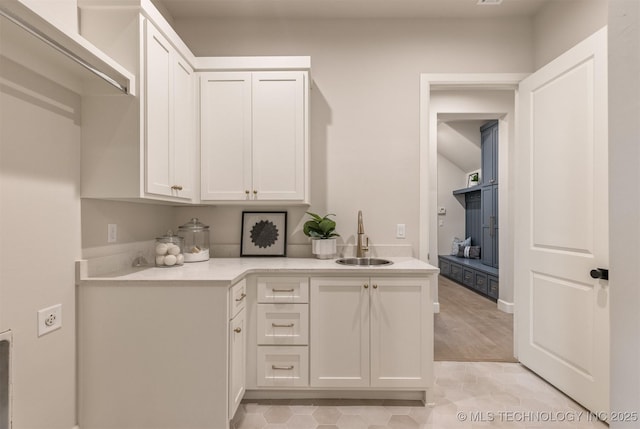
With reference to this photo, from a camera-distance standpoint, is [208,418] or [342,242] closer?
[208,418]

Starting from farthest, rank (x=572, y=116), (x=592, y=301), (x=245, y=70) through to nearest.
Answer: (x=245, y=70), (x=572, y=116), (x=592, y=301)

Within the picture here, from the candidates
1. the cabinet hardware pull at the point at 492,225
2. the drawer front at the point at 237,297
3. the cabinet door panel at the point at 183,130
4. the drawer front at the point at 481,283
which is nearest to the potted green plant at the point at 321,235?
the drawer front at the point at 237,297

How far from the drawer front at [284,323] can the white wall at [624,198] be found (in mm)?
1611

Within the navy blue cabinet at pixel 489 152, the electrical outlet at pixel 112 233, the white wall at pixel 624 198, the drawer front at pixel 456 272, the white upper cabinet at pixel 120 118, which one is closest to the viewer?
the white wall at pixel 624 198

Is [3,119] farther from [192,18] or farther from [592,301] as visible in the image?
[592,301]

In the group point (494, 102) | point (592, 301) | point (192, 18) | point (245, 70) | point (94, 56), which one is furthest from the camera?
point (494, 102)

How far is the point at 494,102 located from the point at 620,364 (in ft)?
13.3

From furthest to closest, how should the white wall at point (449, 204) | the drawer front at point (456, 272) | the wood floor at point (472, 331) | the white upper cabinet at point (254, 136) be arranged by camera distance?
the white wall at point (449, 204) → the drawer front at point (456, 272) → the wood floor at point (472, 331) → the white upper cabinet at point (254, 136)

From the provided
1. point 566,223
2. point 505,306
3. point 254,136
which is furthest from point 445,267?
point 254,136

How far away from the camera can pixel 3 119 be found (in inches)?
49.8

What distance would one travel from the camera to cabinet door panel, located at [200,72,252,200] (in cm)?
234

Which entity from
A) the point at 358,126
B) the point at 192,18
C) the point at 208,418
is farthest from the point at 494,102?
the point at 208,418

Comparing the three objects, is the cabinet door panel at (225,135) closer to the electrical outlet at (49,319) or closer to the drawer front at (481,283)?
the electrical outlet at (49,319)

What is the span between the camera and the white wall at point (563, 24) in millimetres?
2121
